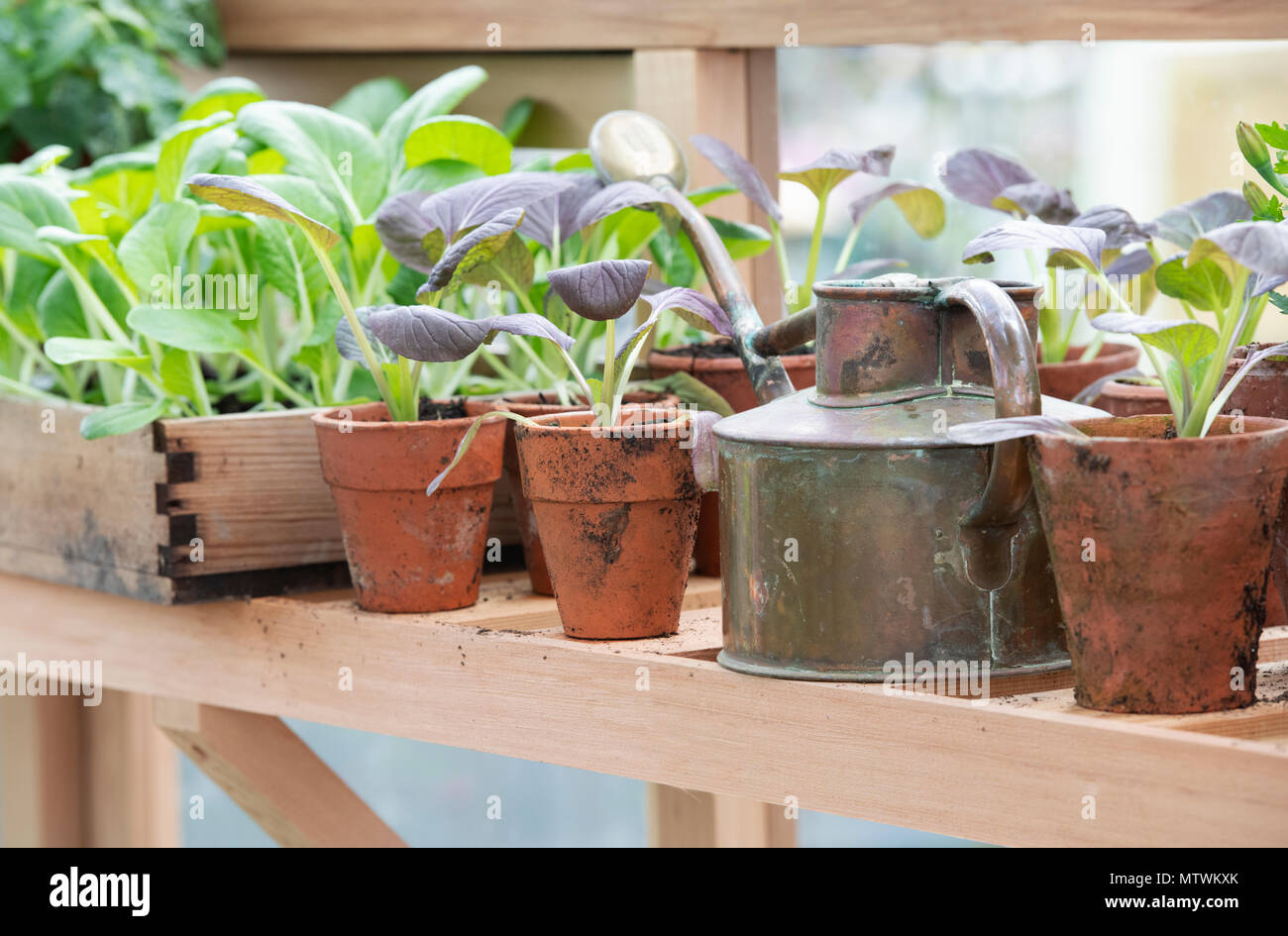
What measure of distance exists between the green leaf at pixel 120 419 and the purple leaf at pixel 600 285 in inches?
11.9

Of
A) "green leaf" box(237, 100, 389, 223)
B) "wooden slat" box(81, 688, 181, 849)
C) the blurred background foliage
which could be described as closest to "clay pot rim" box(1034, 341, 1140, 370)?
"green leaf" box(237, 100, 389, 223)

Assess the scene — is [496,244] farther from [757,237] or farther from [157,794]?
[157,794]

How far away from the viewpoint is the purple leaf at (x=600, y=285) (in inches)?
26.3

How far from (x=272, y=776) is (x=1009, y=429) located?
2.22 ft

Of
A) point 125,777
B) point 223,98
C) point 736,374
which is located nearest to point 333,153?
point 223,98

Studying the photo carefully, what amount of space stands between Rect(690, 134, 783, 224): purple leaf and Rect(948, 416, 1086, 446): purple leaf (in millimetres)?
334

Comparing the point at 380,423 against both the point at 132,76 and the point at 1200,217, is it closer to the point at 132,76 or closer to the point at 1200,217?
the point at 1200,217

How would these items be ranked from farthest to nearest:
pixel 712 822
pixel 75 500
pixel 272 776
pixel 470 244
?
pixel 712 822 < pixel 272 776 < pixel 75 500 < pixel 470 244

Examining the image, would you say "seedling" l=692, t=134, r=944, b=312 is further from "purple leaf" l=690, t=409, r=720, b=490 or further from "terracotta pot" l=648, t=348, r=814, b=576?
"purple leaf" l=690, t=409, r=720, b=490

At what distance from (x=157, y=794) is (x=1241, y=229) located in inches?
58.7

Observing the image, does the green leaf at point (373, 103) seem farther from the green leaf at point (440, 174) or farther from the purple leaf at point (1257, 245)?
the purple leaf at point (1257, 245)

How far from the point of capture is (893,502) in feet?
2.01

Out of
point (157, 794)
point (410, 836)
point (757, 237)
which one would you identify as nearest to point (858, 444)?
point (757, 237)
